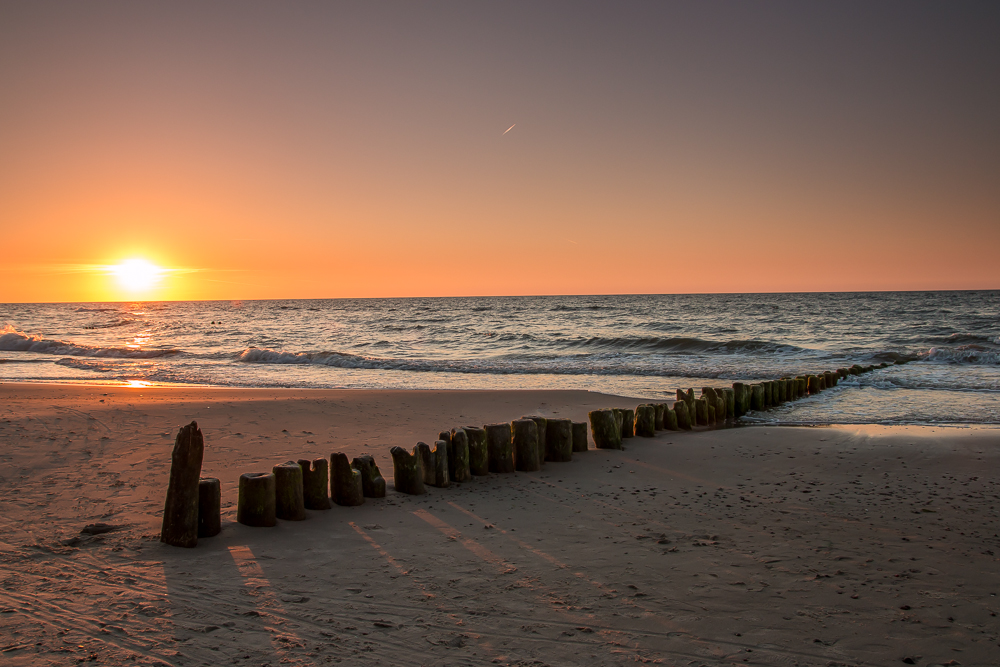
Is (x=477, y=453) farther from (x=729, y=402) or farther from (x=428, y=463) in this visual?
(x=729, y=402)

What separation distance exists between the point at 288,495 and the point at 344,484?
54 centimetres

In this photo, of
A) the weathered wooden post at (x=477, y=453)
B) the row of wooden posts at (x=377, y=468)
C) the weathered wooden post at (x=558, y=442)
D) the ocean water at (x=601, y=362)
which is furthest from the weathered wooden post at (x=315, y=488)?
the ocean water at (x=601, y=362)

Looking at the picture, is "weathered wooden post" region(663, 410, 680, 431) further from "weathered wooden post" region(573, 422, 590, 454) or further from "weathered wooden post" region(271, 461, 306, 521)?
"weathered wooden post" region(271, 461, 306, 521)

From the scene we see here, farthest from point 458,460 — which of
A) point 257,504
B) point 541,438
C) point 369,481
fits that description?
point 257,504

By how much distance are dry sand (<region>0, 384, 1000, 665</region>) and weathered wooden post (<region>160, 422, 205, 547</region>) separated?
4.9 inches

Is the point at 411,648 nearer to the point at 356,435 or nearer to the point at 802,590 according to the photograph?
the point at 802,590

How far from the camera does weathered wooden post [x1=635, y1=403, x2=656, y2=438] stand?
8594 mm

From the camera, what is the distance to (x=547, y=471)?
685 cm

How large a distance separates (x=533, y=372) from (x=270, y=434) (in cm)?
1107

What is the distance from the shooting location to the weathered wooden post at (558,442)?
7195mm

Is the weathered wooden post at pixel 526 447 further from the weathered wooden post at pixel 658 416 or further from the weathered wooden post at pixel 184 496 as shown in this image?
the weathered wooden post at pixel 184 496

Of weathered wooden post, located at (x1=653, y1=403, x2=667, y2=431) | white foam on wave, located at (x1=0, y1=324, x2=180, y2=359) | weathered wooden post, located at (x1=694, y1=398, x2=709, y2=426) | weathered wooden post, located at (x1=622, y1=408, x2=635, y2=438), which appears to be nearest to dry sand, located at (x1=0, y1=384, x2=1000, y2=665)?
weathered wooden post, located at (x1=622, y1=408, x2=635, y2=438)

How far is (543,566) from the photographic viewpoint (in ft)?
14.0

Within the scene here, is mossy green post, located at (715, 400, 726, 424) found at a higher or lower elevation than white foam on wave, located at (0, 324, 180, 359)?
lower
